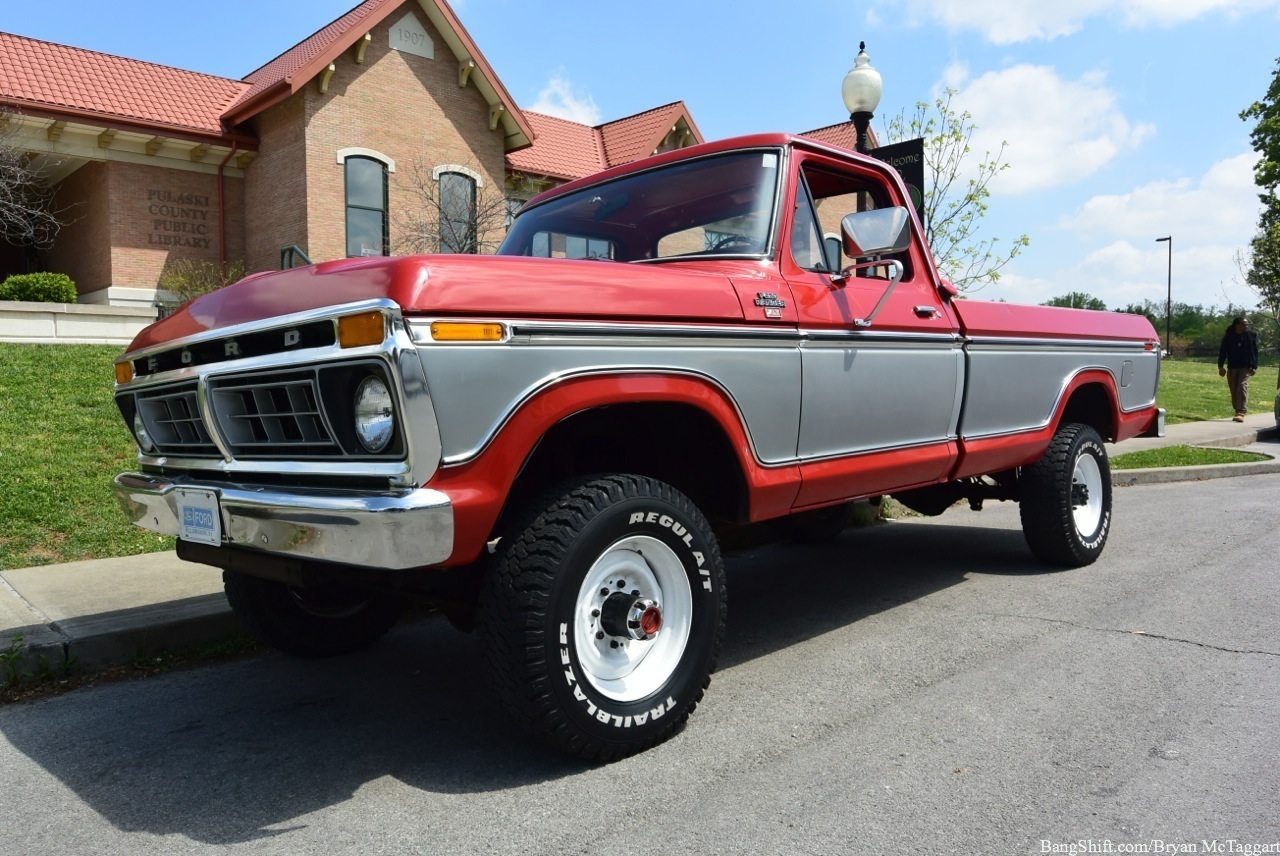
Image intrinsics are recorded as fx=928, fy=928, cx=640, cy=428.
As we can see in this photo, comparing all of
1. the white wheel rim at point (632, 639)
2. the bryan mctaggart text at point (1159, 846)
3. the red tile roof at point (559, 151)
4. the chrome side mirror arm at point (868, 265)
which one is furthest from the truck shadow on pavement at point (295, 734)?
the red tile roof at point (559, 151)

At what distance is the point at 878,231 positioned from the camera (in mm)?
3805

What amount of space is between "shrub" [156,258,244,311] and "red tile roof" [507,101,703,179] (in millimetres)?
6072

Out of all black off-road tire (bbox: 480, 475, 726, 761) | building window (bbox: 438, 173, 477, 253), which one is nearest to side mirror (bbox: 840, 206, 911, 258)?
black off-road tire (bbox: 480, 475, 726, 761)

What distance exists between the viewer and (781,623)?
463 centimetres

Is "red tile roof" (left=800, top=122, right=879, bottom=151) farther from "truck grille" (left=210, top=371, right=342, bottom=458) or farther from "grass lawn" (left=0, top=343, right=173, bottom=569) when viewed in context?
"truck grille" (left=210, top=371, right=342, bottom=458)

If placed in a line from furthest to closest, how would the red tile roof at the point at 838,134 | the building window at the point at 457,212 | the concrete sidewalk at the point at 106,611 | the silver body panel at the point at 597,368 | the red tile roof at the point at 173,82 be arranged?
the red tile roof at the point at 838,134
the building window at the point at 457,212
the red tile roof at the point at 173,82
the concrete sidewalk at the point at 106,611
the silver body panel at the point at 597,368

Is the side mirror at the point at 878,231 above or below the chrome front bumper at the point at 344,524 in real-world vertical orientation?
above

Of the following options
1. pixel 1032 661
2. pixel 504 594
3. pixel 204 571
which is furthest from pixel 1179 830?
pixel 204 571

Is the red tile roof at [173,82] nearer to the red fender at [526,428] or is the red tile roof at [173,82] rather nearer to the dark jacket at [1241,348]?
the dark jacket at [1241,348]

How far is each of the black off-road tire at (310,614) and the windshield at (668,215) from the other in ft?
5.84

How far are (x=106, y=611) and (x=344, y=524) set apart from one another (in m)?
2.71

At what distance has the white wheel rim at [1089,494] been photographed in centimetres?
569

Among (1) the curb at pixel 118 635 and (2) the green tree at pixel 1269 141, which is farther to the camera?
(2) the green tree at pixel 1269 141

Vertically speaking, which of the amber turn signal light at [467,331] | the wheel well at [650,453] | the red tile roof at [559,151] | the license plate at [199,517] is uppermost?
the red tile roof at [559,151]
